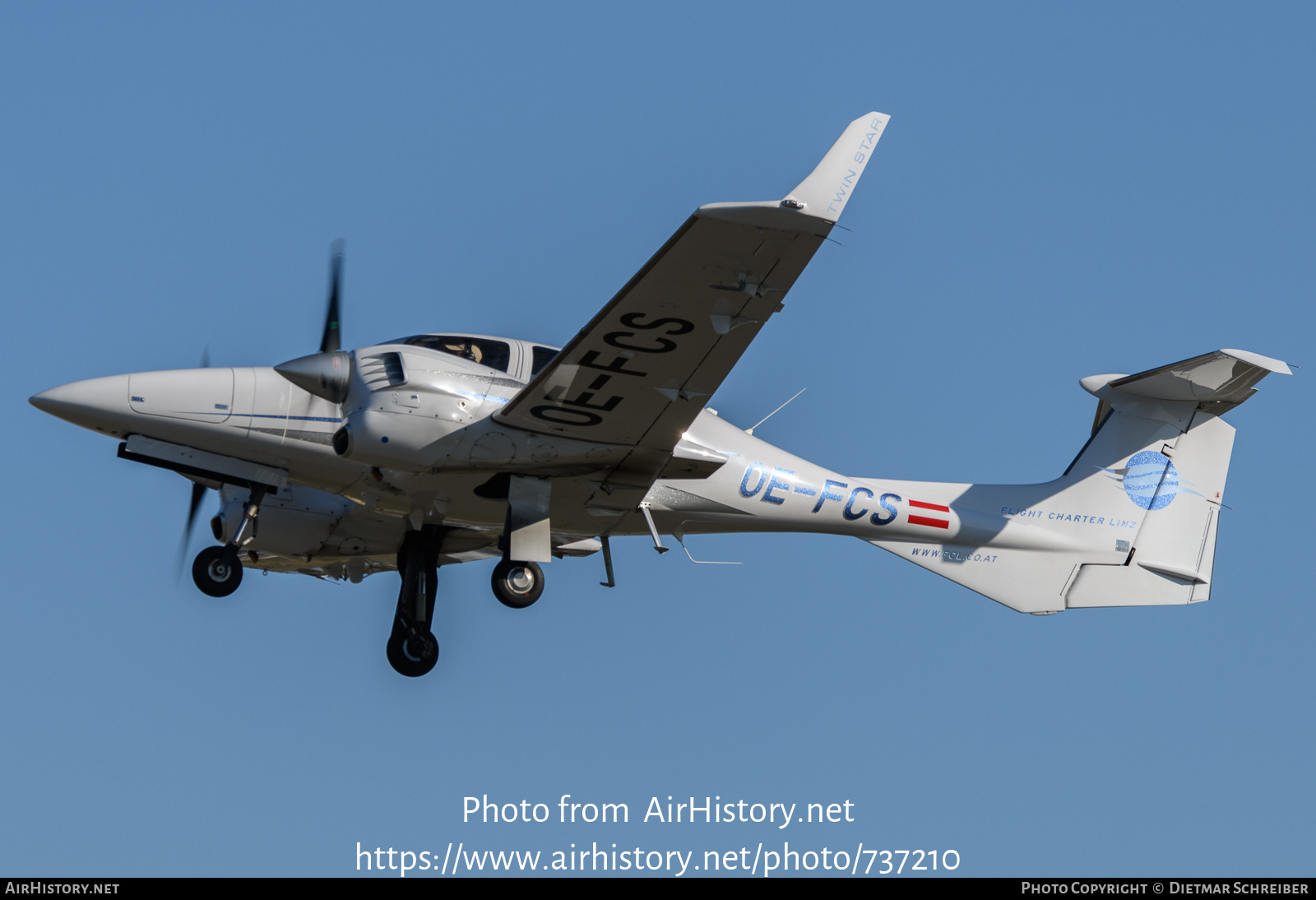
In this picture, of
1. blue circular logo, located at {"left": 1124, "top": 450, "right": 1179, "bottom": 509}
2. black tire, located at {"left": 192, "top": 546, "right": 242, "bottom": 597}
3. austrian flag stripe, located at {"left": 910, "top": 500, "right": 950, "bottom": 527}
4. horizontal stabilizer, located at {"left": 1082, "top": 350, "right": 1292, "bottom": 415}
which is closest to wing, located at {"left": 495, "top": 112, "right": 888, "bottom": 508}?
austrian flag stripe, located at {"left": 910, "top": 500, "right": 950, "bottom": 527}

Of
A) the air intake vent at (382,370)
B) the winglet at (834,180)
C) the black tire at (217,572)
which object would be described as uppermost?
the winglet at (834,180)

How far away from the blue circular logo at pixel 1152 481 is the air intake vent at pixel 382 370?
34.3 feet

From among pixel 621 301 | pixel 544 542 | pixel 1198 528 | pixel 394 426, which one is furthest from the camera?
pixel 1198 528

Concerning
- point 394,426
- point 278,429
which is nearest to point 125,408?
point 278,429

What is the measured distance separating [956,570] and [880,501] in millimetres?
1586

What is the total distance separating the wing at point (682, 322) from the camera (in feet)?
37.1

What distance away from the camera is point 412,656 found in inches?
663

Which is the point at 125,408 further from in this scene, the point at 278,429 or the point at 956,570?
the point at 956,570

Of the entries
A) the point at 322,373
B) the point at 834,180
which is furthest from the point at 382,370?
the point at 834,180

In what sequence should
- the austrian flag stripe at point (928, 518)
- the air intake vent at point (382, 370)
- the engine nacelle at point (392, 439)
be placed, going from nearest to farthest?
1. the engine nacelle at point (392, 439)
2. the air intake vent at point (382, 370)
3. the austrian flag stripe at point (928, 518)

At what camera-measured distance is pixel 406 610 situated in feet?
56.1

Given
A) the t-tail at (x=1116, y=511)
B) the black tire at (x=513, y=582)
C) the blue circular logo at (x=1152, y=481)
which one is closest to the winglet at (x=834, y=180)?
the black tire at (x=513, y=582)

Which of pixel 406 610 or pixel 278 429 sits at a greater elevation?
pixel 278 429

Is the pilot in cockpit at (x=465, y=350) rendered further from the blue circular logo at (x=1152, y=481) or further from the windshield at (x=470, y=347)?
the blue circular logo at (x=1152, y=481)
